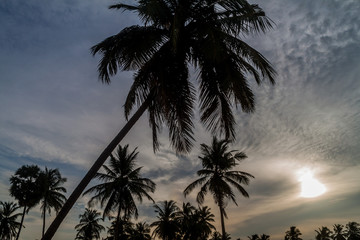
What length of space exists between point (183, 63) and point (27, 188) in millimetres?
31896

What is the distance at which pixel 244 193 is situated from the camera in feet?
75.4

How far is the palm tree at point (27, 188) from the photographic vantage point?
94.1 ft

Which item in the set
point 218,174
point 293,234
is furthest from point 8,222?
point 293,234

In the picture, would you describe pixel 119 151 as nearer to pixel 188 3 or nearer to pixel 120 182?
pixel 120 182

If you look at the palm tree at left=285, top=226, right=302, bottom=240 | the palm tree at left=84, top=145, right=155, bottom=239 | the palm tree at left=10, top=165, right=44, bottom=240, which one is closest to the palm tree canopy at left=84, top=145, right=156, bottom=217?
the palm tree at left=84, top=145, right=155, bottom=239

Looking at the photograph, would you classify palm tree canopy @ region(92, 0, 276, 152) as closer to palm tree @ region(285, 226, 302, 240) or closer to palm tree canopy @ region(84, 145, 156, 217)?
palm tree canopy @ region(84, 145, 156, 217)

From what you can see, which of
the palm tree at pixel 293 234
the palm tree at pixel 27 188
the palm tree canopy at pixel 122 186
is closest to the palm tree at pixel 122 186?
the palm tree canopy at pixel 122 186

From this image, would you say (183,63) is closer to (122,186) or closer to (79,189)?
(79,189)

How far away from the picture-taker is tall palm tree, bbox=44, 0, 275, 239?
5727 mm

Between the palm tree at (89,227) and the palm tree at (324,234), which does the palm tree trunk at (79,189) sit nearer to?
the palm tree at (89,227)

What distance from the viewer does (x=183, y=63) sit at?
6.64 meters

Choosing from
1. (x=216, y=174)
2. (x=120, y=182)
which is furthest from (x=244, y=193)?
(x=120, y=182)

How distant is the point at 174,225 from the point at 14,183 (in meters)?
24.4

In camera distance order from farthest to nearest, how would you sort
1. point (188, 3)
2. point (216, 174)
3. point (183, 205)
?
point (183, 205), point (216, 174), point (188, 3)
